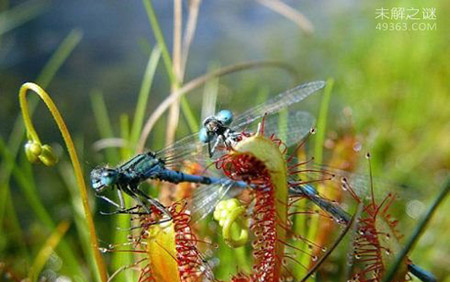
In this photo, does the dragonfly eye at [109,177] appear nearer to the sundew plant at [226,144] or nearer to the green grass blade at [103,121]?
the sundew plant at [226,144]

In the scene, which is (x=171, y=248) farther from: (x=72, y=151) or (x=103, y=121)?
(x=103, y=121)

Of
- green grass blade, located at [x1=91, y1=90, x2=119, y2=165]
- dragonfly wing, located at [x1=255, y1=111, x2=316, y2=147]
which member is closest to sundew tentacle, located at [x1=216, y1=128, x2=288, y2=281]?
dragonfly wing, located at [x1=255, y1=111, x2=316, y2=147]

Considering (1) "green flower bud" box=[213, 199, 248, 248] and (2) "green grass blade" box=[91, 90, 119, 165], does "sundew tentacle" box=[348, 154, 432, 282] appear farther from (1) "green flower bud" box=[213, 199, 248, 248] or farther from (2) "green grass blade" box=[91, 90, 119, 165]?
(2) "green grass blade" box=[91, 90, 119, 165]

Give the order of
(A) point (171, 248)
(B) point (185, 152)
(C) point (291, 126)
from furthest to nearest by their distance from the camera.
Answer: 1. (C) point (291, 126)
2. (B) point (185, 152)
3. (A) point (171, 248)

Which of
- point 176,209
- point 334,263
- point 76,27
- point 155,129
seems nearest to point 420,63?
point 155,129

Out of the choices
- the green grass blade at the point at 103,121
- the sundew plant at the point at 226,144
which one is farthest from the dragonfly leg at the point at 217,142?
the green grass blade at the point at 103,121

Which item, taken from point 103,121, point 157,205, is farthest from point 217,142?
point 103,121

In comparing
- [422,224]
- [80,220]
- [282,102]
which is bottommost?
[422,224]
